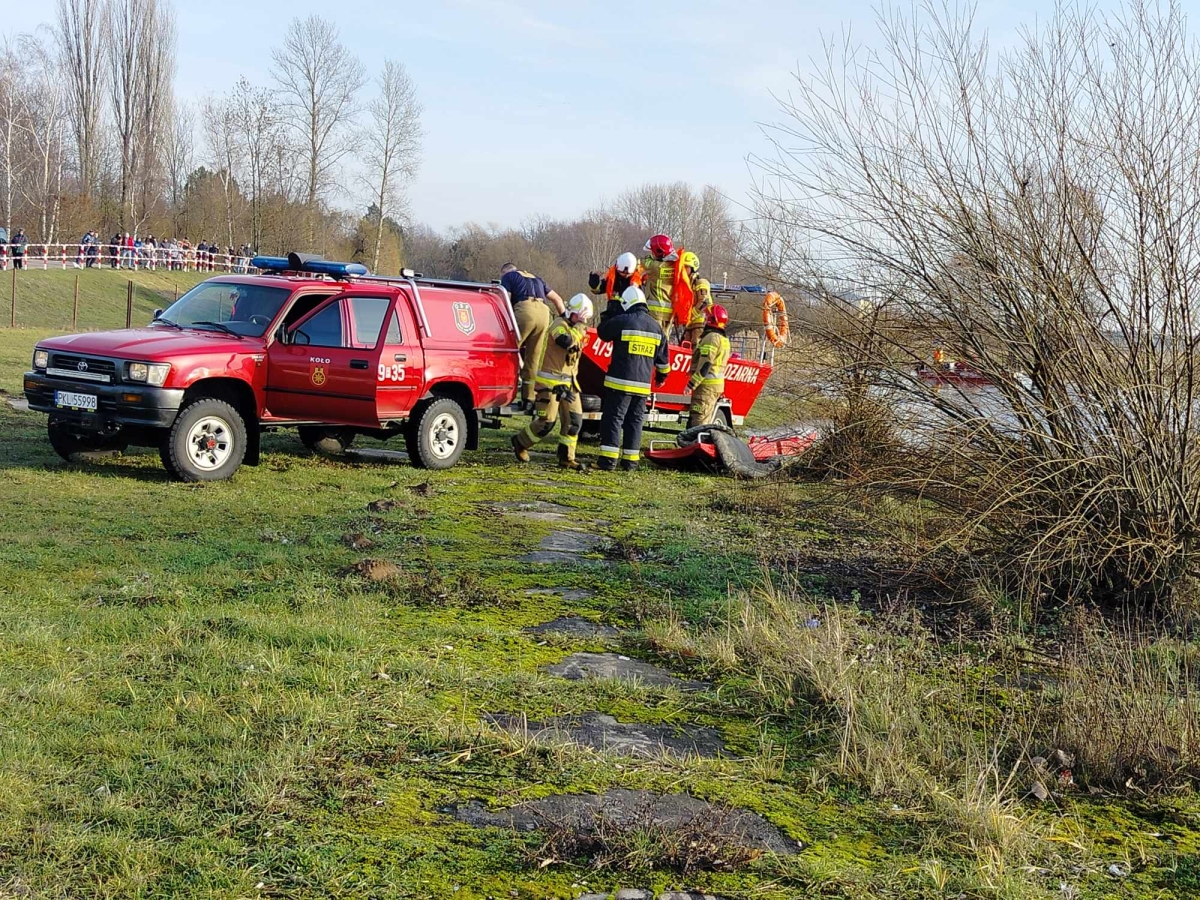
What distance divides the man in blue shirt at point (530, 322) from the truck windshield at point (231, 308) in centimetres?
387

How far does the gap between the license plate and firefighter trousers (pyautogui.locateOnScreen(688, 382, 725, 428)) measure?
738 centimetres

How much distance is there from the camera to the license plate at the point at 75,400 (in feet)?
31.7

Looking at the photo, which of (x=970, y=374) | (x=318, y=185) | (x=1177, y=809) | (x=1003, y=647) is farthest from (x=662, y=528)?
(x=318, y=185)

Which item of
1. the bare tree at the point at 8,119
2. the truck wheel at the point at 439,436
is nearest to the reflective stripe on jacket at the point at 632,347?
the truck wheel at the point at 439,436

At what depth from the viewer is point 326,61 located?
6122 cm

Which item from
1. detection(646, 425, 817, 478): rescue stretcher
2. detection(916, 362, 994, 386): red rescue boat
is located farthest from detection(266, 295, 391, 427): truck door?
detection(916, 362, 994, 386): red rescue boat

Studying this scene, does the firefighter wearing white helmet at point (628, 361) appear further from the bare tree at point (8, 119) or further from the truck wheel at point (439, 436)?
the bare tree at point (8, 119)

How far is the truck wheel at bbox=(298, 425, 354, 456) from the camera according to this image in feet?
40.7

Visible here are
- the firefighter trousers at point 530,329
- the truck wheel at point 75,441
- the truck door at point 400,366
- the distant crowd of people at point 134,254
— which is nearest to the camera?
the truck wheel at point 75,441

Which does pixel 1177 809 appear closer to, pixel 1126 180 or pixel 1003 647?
pixel 1003 647

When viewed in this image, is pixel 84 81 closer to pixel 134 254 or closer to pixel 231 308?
pixel 134 254

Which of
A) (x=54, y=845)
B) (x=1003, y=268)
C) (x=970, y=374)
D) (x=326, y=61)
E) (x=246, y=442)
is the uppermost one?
(x=326, y=61)

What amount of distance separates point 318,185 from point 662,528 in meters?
55.0

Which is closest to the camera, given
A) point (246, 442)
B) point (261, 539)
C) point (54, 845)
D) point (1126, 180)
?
point (54, 845)
